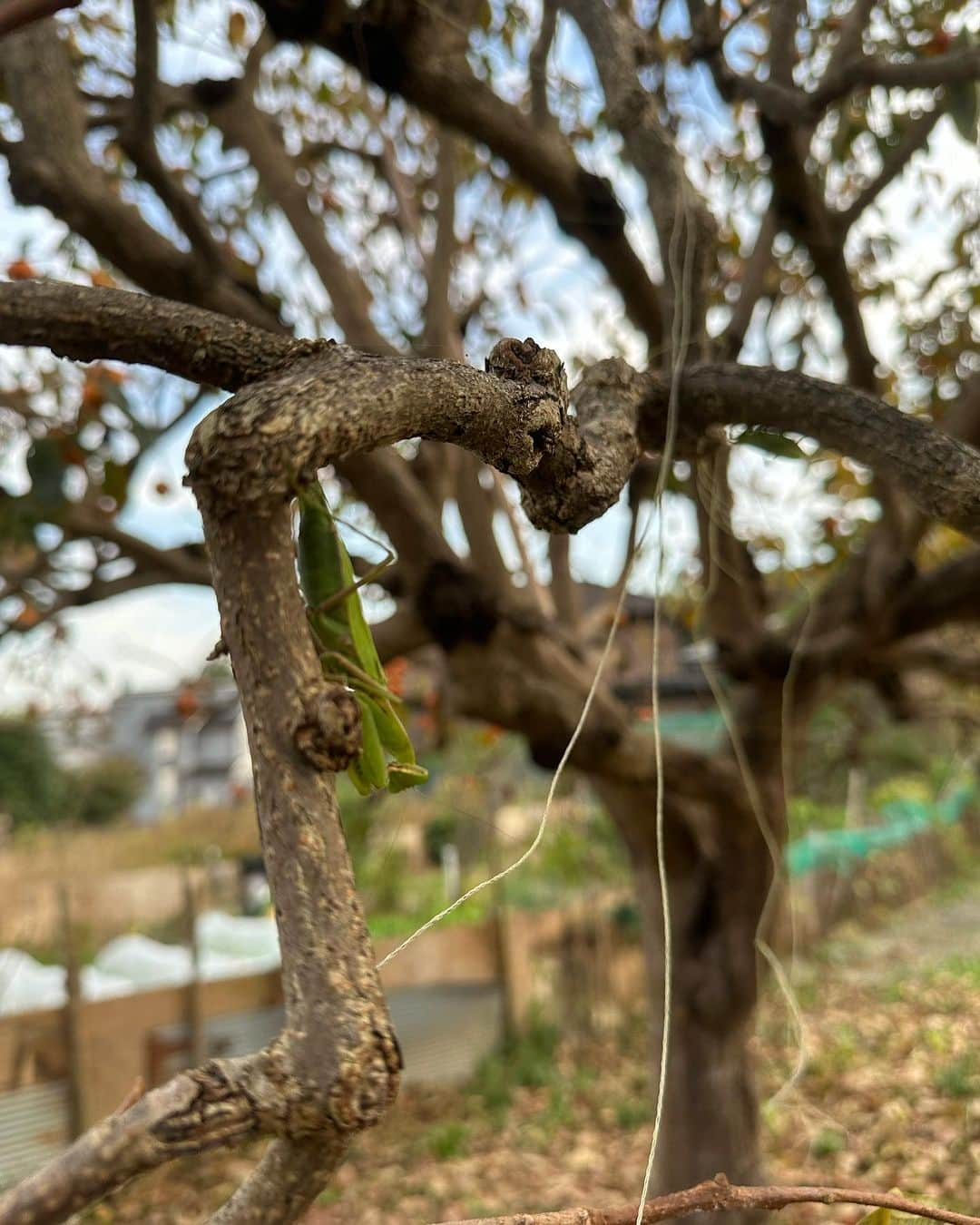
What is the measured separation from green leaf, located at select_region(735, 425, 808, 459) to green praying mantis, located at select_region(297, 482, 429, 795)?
630 millimetres

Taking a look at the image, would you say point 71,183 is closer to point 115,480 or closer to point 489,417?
point 115,480

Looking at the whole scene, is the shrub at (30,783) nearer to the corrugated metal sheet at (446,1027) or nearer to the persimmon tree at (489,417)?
the corrugated metal sheet at (446,1027)

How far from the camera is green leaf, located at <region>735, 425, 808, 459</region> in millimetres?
1523

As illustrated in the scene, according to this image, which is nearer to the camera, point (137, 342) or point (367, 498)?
point (137, 342)

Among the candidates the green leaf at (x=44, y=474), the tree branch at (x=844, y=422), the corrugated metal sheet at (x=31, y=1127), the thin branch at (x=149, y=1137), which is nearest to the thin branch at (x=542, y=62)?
the green leaf at (x=44, y=474)

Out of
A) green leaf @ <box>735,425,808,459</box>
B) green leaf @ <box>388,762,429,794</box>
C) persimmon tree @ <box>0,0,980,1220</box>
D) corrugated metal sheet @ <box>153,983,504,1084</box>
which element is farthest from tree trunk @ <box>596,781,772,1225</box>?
green leaf @ <box>388,762,429,794</box>

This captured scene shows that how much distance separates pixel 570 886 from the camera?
7344mm

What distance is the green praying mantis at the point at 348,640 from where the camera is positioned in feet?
3.95

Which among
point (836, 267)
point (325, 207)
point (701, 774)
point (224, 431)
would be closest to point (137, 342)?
point (224, 431)

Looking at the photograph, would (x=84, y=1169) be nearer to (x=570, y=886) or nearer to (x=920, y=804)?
(x=570, y=886)

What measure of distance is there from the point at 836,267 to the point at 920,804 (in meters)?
9.58

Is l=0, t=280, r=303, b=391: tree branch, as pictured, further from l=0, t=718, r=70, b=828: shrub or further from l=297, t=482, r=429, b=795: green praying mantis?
l=0, t=718, r=70, b=828: shrub

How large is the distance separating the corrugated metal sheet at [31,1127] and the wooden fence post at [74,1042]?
29mm

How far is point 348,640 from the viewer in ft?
4.00
